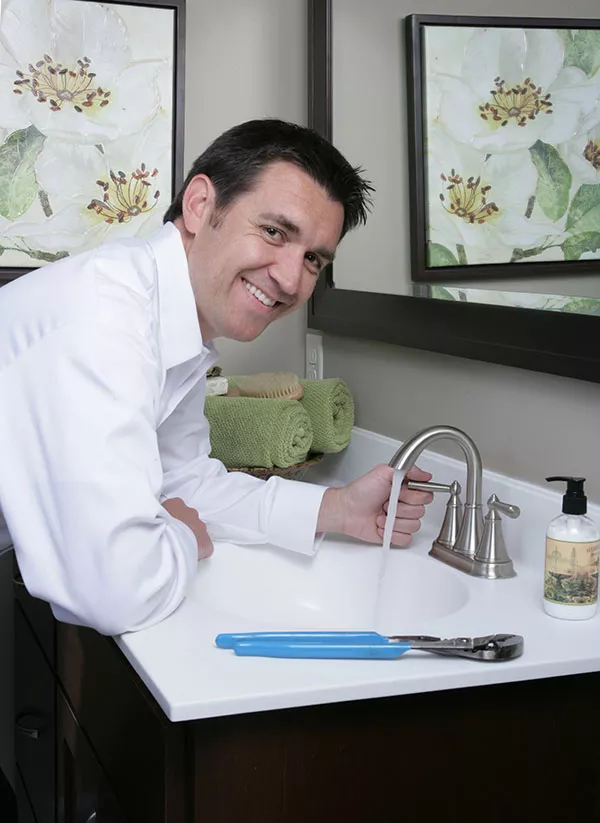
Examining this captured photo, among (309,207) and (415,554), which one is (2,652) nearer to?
(415,554)

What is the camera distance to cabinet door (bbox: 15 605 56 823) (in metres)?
1.70

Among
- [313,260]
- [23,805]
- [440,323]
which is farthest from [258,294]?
[23,805]

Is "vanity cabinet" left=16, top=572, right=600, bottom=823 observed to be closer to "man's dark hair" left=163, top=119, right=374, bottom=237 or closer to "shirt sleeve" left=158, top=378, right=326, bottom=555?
"shirt sleeve" left=158, top=378, right=326, bottom=555

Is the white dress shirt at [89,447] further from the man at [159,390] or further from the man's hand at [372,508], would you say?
the man's hand at [372,508]

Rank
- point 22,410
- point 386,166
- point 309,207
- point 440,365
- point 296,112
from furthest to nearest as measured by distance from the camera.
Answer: point 296,112
point 386,166
point 440,365
point 309,207
point 22,410

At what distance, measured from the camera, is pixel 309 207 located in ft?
4.78

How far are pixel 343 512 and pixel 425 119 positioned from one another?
2.28 ft

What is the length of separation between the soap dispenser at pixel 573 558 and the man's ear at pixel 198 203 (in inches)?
24.7

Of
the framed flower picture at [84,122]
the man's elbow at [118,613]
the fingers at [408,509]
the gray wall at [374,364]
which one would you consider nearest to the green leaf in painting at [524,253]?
the gray wall at [374,364]

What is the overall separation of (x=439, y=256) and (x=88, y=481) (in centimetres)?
82

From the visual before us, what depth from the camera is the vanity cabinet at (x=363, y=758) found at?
105cm

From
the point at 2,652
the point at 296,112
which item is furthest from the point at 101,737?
the point at 296,112

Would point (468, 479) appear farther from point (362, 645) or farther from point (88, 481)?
point (88, 481)

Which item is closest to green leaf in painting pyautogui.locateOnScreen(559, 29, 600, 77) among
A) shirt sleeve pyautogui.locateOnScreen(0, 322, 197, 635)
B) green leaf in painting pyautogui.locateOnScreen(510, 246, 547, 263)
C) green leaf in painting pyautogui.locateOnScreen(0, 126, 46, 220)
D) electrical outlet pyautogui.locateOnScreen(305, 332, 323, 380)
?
green leaf in painting pyautogui.locateOnScreen(510, 246, 547, 263)
